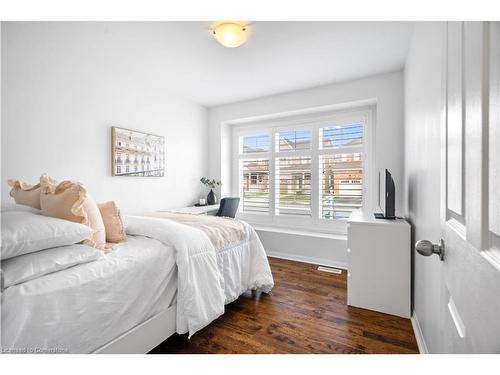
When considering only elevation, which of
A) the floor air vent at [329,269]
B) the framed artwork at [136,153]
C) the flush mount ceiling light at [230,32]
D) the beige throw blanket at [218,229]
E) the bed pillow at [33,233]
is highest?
the flush mount ceiling light at [230,32]

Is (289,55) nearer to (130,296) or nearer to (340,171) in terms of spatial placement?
(340,171)

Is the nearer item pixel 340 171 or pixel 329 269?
pixel 329 269

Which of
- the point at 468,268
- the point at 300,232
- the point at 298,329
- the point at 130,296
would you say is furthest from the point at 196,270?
the point at 300,232

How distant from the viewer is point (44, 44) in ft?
7.48

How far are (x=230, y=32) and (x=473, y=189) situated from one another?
7.11 feet

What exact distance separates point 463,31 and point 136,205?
11.1ft

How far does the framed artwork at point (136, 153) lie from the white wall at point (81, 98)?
78mm

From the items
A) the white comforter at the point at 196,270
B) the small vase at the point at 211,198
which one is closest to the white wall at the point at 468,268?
the white comforter at the point at 196,270

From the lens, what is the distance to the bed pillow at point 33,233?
103 centimetres

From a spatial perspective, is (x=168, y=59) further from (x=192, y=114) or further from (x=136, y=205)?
(x=136, y=205)

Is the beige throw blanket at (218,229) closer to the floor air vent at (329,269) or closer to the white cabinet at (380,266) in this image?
the white cabinet at (380,266)

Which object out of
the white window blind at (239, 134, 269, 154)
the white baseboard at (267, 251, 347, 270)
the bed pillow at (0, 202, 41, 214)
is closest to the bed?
the bed pillow at (0, 202, 41, 214)

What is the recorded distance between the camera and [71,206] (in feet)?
4.51
